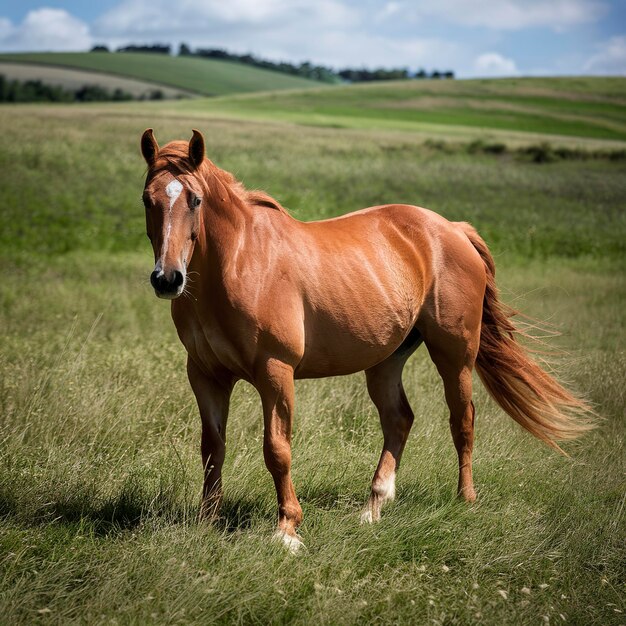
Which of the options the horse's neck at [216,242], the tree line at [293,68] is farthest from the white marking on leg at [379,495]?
the tree line at [293,68]

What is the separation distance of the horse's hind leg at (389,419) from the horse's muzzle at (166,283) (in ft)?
6.44

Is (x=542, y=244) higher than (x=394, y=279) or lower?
lower

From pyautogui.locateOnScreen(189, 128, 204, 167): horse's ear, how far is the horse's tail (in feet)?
7.71

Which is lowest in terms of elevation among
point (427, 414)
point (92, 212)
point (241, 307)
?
point (92, 212)

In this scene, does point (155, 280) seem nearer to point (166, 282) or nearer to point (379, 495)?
point (166, 282)

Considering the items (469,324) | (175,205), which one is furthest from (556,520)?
(175,205)

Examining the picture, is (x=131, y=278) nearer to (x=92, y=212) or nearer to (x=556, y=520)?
(x=92, y=212)

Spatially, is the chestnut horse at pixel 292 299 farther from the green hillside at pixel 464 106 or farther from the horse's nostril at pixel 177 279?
the green hillside at pixel 464 106

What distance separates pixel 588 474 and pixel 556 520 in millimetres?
806

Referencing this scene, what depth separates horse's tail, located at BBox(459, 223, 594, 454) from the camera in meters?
5.27

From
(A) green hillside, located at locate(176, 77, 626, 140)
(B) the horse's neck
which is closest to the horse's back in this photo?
(B) the horse's neck

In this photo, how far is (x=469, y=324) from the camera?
488cm

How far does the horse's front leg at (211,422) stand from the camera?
406 cm

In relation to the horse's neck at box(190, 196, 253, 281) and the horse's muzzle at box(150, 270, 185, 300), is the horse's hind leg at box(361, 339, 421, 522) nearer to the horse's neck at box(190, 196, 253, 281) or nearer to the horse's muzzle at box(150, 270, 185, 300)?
the horse's neck at box(190, 196, 253, 281)
